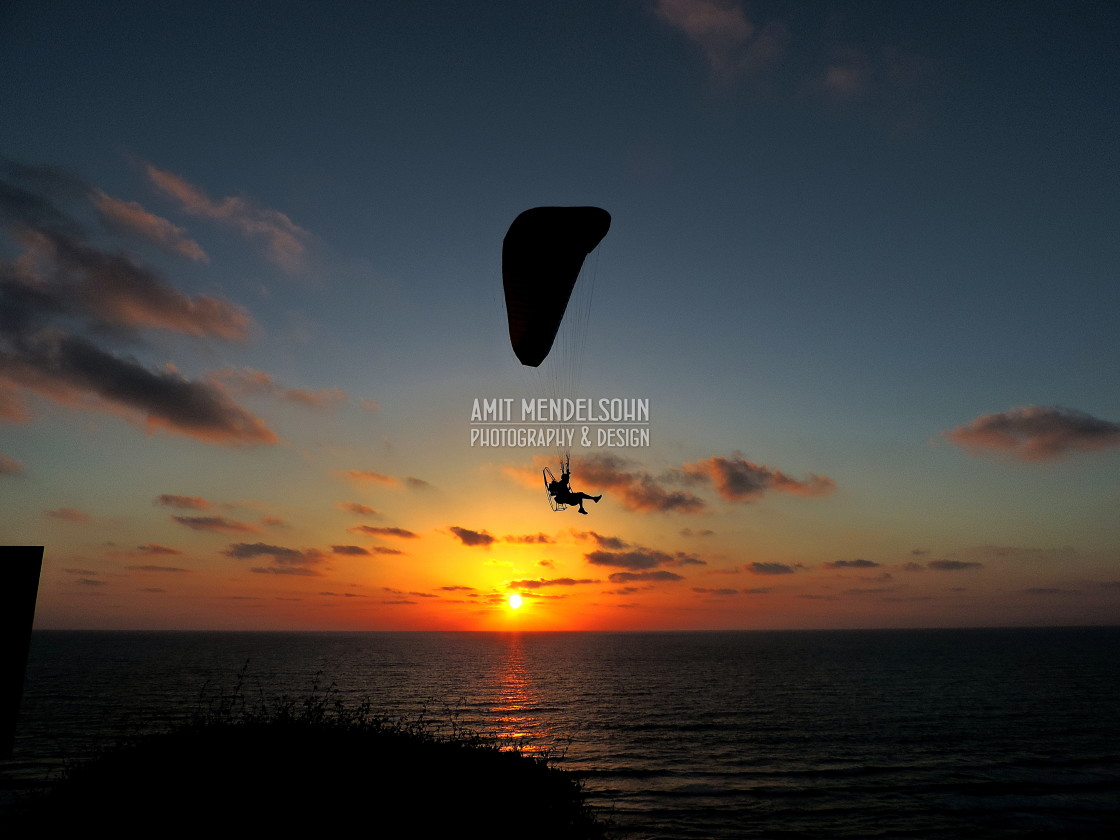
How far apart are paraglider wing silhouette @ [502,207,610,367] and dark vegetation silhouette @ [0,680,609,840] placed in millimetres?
14617

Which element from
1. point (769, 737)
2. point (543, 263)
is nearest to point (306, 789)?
point (543, 263)

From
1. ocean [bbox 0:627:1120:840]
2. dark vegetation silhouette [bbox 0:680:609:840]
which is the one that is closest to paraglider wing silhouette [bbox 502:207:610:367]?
dark vegetation silhouette [bbox 0:680:609:840]

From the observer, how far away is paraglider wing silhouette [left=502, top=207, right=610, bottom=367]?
21.2 meters

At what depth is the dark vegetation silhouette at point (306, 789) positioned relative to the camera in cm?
1584

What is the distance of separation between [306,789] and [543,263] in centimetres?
1742

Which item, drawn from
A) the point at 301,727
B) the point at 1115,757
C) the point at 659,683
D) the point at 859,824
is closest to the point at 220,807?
the point at 301,727

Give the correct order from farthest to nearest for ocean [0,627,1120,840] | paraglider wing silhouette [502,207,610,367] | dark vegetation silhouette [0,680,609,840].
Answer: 1. ocean [0,627,1120,840]
2. paraglider wing silhouette [502,207,610,367]
3. dark vegetation silhouette [0,680,609,840]

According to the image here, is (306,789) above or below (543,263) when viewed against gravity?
below

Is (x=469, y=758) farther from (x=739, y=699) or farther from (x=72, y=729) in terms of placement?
(x=739, y=699)

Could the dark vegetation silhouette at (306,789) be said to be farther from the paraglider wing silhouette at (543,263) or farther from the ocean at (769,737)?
the paraglider wing silhouette at (543,263)

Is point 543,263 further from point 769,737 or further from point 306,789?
point 769,737

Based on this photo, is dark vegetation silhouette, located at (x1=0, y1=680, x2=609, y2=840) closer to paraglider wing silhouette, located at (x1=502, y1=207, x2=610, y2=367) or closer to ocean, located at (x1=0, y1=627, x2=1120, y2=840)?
ocean, located at (x1=0, y1=627, x2=1120, y2=840)

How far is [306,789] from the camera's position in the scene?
1698cm

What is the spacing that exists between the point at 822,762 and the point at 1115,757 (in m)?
19.7
